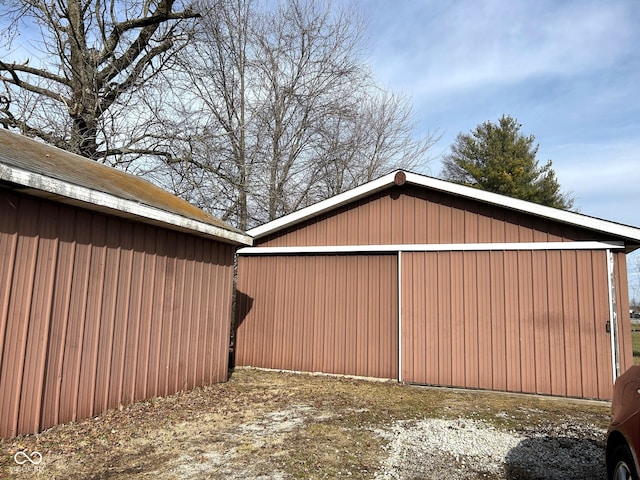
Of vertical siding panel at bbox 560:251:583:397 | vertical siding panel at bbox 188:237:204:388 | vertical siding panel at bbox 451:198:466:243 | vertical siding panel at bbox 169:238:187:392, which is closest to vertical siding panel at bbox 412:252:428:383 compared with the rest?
vertical siding panel at bbox 451:198:466:243

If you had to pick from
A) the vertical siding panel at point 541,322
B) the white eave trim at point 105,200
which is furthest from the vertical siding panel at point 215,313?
the vertical siding panel at point 541,322

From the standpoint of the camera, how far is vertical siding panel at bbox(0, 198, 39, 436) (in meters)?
3.85

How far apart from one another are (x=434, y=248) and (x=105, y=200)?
206 inches

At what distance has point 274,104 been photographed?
52.6 feet

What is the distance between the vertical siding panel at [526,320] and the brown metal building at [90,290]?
15.9 ft

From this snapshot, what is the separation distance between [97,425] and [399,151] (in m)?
17.0

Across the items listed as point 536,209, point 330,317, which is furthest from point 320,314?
point 536,209

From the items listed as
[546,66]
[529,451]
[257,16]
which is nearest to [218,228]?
[529,451]

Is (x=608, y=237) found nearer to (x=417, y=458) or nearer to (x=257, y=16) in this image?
(x=417, y=458)

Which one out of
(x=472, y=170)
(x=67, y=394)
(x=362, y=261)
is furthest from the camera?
(x=472, y=170)

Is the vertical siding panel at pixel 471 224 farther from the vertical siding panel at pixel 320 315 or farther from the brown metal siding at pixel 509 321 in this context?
the vertical siding panel at pixel 320 315

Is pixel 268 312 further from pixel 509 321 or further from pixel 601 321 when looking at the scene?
pixel 601 321

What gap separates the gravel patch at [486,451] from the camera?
3552mm

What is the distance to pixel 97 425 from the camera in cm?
449
